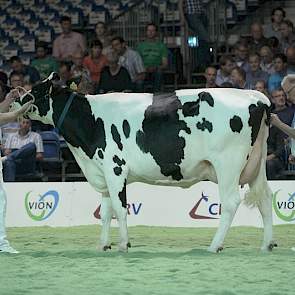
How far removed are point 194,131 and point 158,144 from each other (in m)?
0.48

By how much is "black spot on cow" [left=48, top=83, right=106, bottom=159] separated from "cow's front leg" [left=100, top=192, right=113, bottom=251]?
591mm

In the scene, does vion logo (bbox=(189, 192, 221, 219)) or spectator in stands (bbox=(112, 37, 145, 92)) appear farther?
spectator in stands (bbox=(112, 37, 145, 92))

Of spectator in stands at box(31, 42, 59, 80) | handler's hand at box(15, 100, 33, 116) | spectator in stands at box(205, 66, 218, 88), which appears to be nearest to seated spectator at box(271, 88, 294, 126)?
spectator in stands at box(205, 66, 218, 88)

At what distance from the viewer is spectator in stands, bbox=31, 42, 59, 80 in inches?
845

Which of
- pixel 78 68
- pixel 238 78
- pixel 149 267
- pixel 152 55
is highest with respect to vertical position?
pixel 152 55

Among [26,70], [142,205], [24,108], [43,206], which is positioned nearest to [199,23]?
[26,70]

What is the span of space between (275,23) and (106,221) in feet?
30.6

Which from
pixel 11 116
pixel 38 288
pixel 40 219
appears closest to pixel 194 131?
pixel 11 116

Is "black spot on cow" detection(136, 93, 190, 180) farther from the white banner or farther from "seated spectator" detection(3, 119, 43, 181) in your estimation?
"seated spectator" detection(3, 119, 43, 181)

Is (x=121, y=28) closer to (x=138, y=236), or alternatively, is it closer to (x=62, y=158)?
(x=62, y=158)

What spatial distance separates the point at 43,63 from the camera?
2161cm

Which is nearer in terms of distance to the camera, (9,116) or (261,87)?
(9,116)

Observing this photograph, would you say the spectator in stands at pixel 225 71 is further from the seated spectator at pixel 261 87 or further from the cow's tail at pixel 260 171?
the cow's tail at pixel 260 171

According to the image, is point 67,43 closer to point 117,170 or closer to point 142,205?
point 142,205
